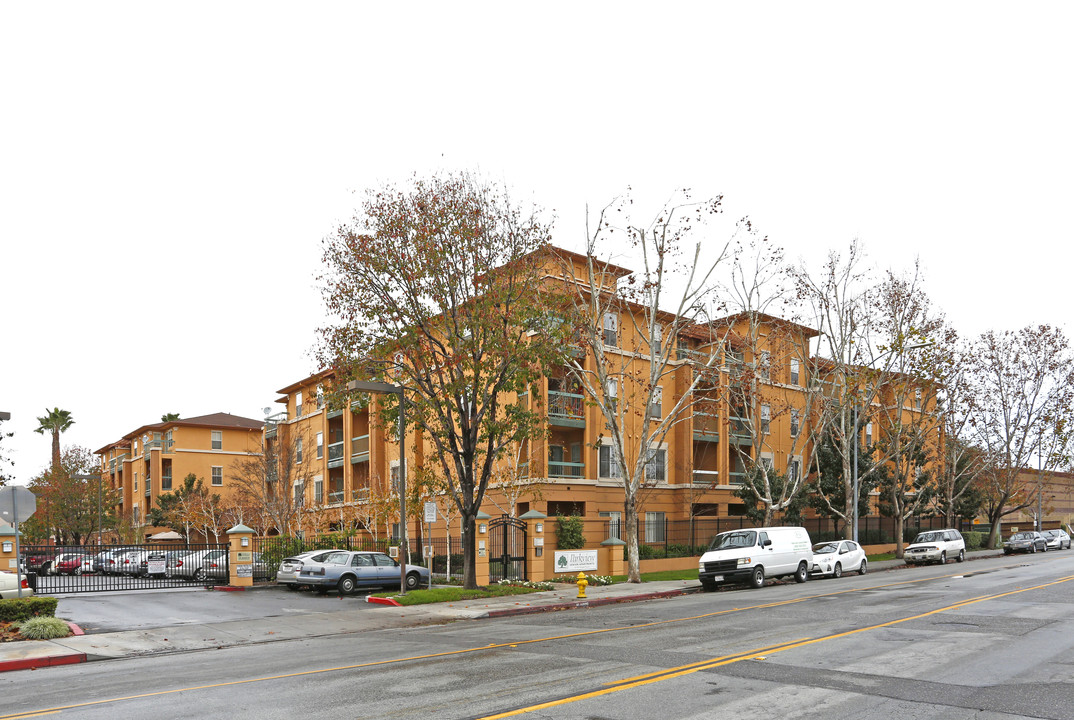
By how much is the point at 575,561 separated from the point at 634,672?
67.7 feet

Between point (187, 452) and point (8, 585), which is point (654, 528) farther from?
point (187, 452)

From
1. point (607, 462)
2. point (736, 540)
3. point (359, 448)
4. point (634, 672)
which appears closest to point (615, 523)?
point (607, 462)

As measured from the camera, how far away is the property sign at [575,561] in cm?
3102

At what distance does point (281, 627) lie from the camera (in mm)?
19375

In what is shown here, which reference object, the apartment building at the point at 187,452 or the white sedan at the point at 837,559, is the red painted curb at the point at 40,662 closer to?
the white sedan at the point at 837,559

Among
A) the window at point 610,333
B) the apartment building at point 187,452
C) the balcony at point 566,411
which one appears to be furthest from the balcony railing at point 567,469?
the apartment building at point 187,452

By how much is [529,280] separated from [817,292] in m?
18.5

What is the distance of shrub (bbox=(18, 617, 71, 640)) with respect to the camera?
55.1ft

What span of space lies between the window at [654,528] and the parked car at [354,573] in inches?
625

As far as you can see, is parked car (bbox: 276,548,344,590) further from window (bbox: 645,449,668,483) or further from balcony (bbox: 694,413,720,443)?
balcony (bbox: 694,413,720,443)

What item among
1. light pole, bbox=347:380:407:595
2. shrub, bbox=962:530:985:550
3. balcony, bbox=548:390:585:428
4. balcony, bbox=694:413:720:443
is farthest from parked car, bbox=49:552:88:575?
shrub, bbox=962:530:985:550

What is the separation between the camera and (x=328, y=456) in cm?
5453

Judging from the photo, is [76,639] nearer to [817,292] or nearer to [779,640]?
[779,640]

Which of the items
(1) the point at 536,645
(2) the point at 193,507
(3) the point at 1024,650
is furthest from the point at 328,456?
(3) the point at 1024,650
